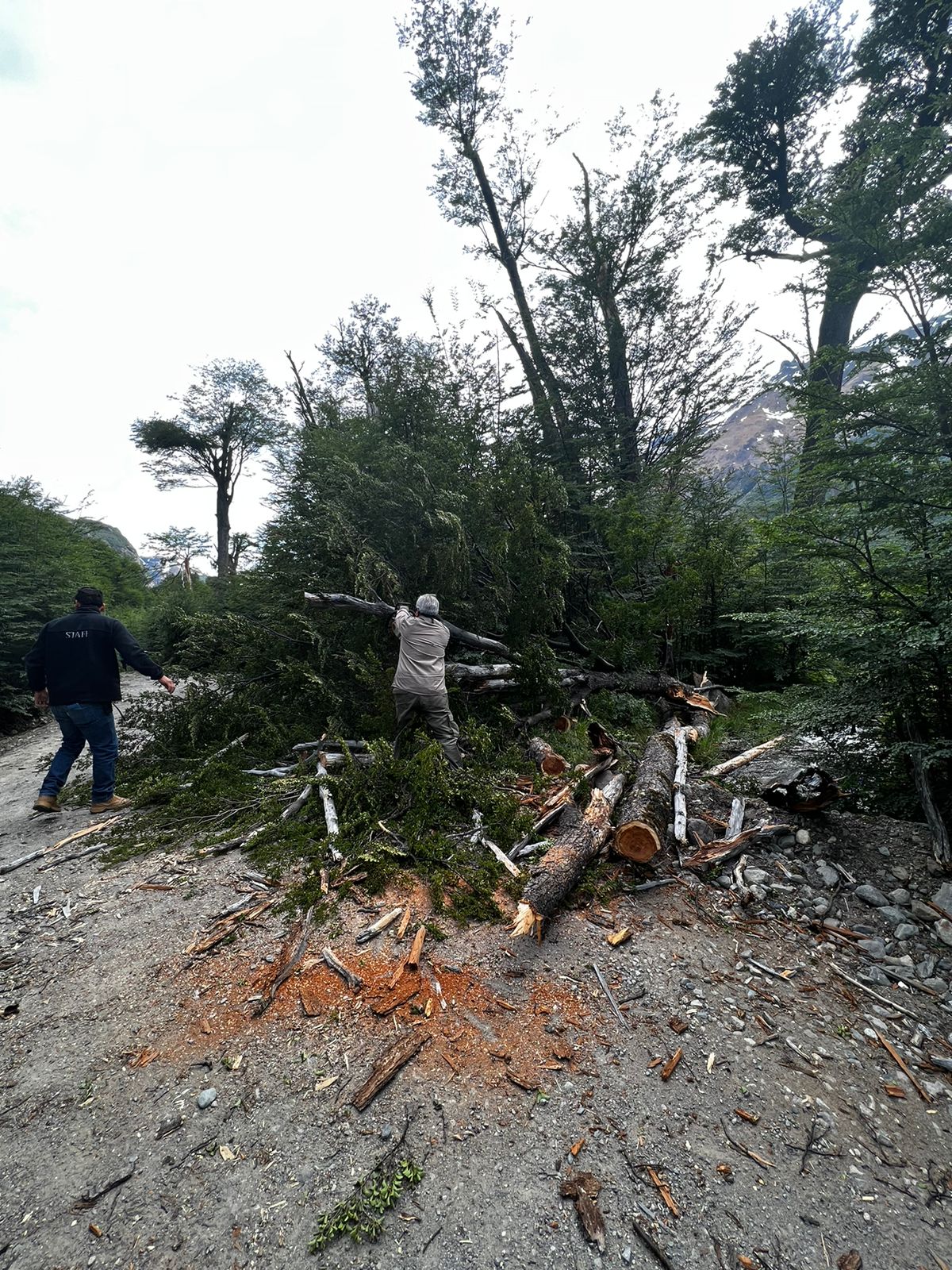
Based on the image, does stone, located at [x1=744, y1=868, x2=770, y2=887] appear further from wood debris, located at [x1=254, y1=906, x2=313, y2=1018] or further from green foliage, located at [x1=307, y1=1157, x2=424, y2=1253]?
wood debris, located at [x1=254, y1=906, x2=313, y2=1018]

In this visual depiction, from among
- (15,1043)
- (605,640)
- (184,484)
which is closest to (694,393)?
(605,640)

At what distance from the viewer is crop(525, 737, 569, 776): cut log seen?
550 centimetres

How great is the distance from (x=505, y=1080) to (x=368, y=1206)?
29.2 inches

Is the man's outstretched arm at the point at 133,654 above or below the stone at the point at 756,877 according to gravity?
above

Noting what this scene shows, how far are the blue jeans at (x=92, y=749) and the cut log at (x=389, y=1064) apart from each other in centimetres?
456

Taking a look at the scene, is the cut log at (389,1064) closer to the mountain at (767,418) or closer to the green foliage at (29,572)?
the mountain at (767,418)

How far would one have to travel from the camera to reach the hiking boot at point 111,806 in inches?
209

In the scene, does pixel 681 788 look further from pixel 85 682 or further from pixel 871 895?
pixel 85 682

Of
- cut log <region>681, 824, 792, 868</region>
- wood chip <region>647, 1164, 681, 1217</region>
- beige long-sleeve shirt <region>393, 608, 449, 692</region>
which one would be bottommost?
wood chip <region>647, 1164, 681, 1217</region>

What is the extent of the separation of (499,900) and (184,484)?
2759cm

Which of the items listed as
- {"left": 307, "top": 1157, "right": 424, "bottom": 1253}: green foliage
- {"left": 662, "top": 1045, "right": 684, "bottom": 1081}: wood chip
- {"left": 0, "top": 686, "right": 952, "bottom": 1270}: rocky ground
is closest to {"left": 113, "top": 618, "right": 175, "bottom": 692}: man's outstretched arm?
{"left": 0, "top": 686, "right": 952, "bottom": 1270}: rocky ground

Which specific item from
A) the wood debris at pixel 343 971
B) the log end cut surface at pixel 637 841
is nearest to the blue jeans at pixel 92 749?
the wood debris at pixel 343 971

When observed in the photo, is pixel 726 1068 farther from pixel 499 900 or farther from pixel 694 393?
pixel 694 393

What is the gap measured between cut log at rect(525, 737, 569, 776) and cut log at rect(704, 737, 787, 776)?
1.55 m
